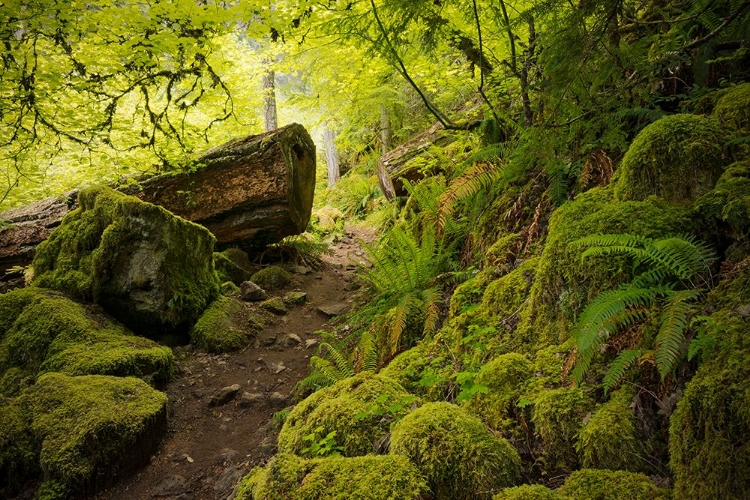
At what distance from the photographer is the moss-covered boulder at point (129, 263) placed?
590 cm

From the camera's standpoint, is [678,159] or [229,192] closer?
[678,159]

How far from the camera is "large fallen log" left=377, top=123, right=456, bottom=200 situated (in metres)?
8.61

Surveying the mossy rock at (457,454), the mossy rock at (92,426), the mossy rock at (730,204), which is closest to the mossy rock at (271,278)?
the mossy rock at (92,426)

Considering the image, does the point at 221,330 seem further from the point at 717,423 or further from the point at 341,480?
the point at 717,423

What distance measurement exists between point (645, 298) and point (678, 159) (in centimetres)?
117

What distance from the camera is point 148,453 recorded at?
Result: 3803 mm

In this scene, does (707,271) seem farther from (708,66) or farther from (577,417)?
(708,66)

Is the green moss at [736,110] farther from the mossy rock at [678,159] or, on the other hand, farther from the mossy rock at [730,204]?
the mossy rock at [730,204]

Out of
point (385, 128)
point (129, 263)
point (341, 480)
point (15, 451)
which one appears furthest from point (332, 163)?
point (341, 480)

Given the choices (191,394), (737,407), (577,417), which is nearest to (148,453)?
(191,394)

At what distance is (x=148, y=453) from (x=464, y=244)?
3926mm

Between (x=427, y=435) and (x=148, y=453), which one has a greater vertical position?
(x=427, y=435)

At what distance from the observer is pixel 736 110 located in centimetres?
279

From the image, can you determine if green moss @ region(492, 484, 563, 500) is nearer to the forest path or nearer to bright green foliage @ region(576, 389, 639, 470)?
bright green foliage @ region(576, 389, 639, 470)
